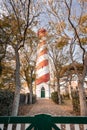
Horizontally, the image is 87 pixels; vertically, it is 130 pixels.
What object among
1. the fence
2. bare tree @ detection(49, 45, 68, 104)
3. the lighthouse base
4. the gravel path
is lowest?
Result: the gravel path

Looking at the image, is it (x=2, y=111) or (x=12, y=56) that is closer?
(x=2, y=111)

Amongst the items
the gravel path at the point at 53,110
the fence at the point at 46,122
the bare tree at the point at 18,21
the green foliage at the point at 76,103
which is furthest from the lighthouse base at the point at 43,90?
the fence at the point at 46,122

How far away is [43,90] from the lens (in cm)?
3238

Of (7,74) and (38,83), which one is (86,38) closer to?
(7,74)

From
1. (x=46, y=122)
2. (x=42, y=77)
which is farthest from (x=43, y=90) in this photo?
(x=46, y=122)

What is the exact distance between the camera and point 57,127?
2.91m

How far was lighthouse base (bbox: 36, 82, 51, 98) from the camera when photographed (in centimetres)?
3156

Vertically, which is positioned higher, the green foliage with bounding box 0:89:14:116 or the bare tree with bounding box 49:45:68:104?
the bare tree with bounding box 49:45:68:104

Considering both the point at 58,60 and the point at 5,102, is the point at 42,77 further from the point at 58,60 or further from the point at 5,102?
the point at 5,102

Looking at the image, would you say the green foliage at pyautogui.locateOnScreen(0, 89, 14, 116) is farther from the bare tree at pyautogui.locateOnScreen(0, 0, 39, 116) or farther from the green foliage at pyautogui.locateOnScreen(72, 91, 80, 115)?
the green foliage at pyautogui.locateOnScreen(72, 91, 80, 115)

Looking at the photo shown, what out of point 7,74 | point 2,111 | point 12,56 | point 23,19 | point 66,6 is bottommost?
point 2,111

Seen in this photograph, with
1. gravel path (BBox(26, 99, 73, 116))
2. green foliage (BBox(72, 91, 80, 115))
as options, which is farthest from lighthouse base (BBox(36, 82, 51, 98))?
green foliage (BBox(72, 91, 80, 115))

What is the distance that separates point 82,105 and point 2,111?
5.86 meters

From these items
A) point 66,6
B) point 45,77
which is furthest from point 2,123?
point 45,77
